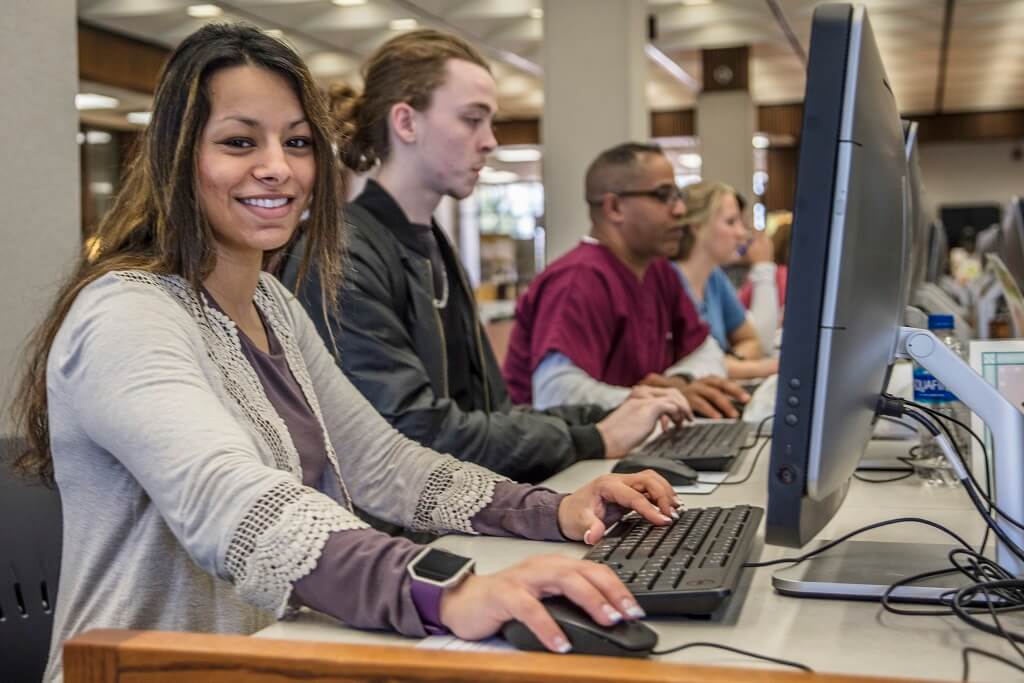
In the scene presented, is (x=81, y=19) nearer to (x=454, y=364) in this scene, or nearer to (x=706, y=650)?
(x=454, y=364)

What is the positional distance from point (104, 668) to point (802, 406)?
525 millimetres

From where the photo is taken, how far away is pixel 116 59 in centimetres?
750

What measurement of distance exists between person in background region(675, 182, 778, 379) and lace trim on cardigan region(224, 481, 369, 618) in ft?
10.7

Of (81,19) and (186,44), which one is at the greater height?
(81,19)

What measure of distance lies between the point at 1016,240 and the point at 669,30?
480 centimetres

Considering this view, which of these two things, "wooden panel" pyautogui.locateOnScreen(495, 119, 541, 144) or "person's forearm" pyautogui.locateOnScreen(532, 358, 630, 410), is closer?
"person's forearm" pyautogui.locateOnScreen(532, 358, 630, 410)

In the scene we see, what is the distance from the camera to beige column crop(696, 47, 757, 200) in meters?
9.31

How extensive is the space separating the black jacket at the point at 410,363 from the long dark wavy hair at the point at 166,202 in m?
0.45

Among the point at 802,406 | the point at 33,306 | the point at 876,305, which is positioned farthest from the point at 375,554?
the point at 33,306

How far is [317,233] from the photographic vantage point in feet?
4.71

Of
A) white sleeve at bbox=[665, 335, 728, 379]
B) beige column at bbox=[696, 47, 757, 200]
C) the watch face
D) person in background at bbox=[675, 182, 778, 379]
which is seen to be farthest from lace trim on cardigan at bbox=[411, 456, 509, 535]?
beige column at bbox=[696, 47, 757, 200]

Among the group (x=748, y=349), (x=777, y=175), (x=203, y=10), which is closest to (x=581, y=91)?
(x=748, y=349)

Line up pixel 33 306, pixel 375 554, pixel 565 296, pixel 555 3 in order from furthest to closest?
pixel 555 3 → pixel 565 296 → pixel 33 306 → pixel 375 554

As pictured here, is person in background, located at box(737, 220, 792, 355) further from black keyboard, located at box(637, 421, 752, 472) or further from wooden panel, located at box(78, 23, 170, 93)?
wooden panel, located at box(78, 23, 170, 93)
